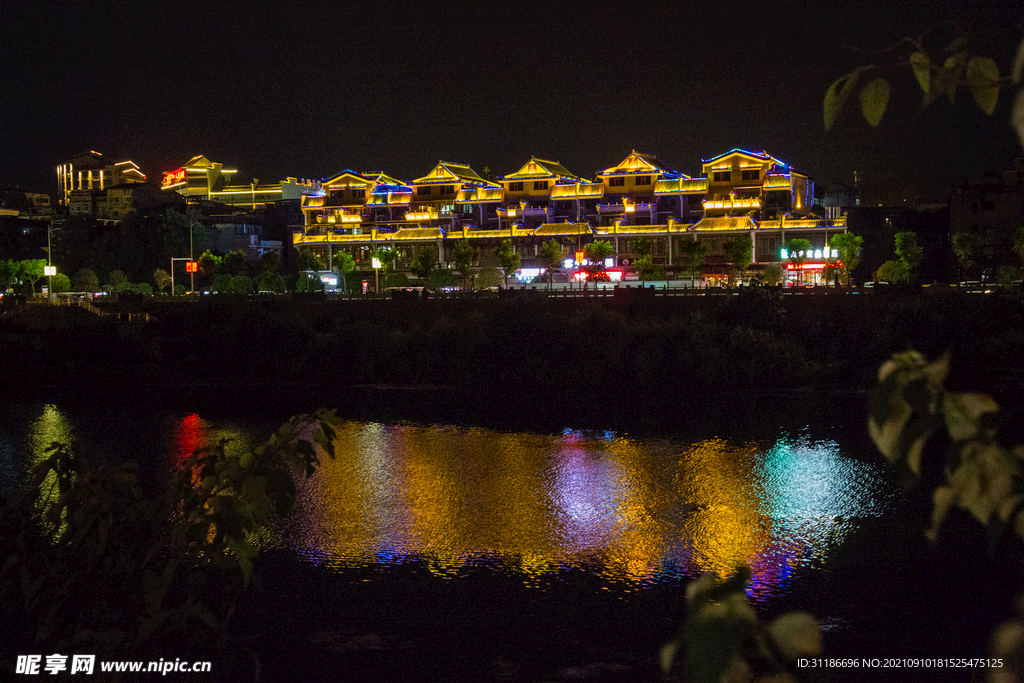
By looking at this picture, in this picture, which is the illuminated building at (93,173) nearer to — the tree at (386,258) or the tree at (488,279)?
the tree at (386,258)

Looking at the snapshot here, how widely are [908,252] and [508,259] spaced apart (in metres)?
25.3

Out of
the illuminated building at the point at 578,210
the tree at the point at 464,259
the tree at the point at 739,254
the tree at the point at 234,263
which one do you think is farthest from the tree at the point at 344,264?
the tree at the point at 739,254

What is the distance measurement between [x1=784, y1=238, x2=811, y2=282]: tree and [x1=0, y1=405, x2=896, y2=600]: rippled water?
109ft

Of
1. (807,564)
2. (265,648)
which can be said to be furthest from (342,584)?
(807,564)

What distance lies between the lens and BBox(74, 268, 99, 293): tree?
55.2m

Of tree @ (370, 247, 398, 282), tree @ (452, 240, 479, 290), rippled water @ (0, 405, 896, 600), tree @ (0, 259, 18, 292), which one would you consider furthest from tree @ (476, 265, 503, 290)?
tree @ (0, 259, 18, 292)

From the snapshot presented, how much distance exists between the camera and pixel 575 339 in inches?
1184

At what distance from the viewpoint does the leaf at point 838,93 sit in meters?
2.16

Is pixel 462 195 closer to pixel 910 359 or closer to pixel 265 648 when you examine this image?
pixel 265 648

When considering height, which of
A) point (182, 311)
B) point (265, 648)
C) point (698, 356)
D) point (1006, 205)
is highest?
point (1006, 205)

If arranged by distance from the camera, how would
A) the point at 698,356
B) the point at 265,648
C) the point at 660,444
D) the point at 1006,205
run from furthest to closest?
the point at 1006,205 → the point at 698,356 → the point at 660,444 → the point at 265,648

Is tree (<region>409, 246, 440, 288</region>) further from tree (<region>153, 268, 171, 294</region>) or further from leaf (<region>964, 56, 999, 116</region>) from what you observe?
leaf (<region>964, 56, 999, 116</region>)

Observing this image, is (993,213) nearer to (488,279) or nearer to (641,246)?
(641,246)

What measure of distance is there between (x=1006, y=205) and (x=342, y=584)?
184 ft
